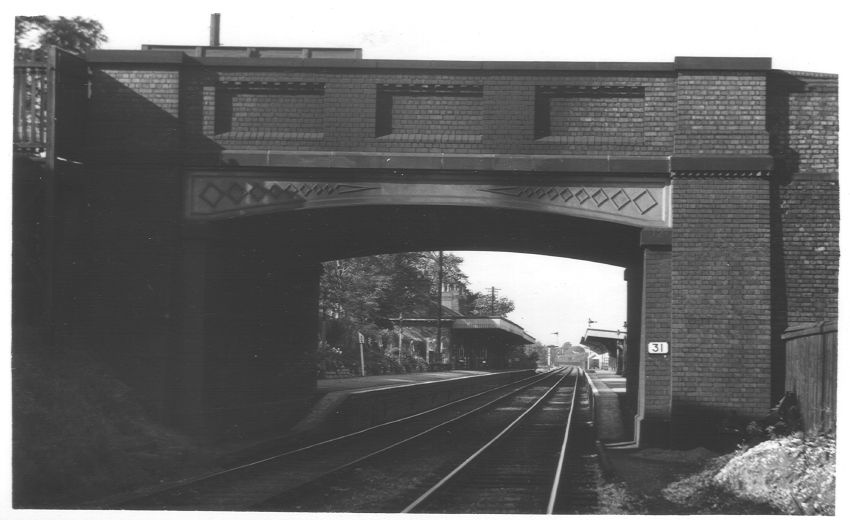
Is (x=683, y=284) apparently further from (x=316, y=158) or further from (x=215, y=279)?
(x=215, y=279)

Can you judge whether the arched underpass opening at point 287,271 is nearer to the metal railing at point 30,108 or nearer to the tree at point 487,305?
the metal railing at point 30,108

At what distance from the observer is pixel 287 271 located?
17.0 meters

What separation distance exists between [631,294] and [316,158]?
25.7ft

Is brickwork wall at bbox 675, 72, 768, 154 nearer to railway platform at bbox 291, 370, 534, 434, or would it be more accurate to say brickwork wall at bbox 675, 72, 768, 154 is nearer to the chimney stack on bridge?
railway platform at bbox 291, 370, 534, 434

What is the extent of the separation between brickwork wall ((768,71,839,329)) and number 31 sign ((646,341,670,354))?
160cm

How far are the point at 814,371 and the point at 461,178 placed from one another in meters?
5.40

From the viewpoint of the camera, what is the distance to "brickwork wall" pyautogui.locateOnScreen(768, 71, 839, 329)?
42.7 feet

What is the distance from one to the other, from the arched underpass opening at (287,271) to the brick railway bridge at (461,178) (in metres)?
0.10

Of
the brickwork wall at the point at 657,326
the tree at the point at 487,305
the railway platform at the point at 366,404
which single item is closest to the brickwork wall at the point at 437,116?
the brickwork wall at the point at 657,326

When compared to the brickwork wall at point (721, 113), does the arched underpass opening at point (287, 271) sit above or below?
below

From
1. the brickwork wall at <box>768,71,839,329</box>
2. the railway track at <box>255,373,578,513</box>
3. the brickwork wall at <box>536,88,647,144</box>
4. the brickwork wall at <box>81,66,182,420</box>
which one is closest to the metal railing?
the brickwork wall at <box>81,66,182,420</box>

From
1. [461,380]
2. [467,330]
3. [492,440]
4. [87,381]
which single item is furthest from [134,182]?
[467,330]

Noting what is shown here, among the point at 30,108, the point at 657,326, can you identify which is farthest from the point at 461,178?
the point at 30,108

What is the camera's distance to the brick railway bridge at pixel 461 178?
1291 cm
